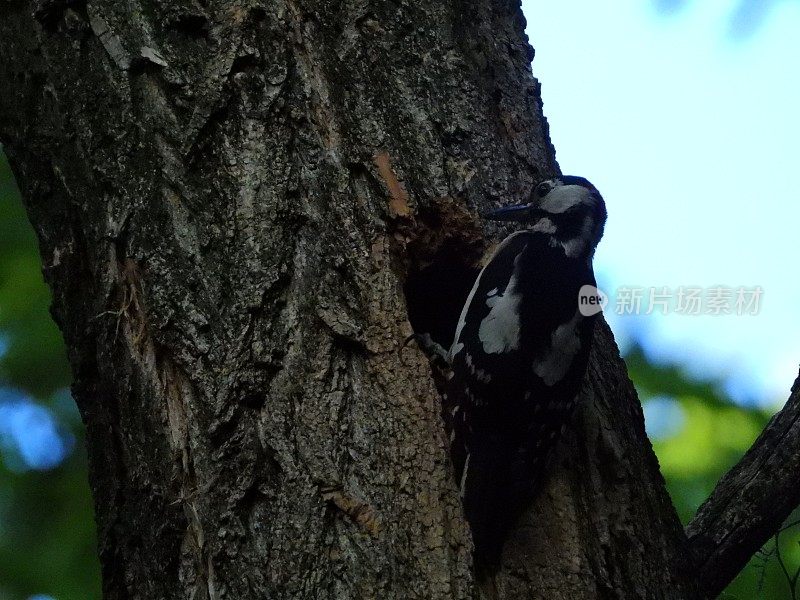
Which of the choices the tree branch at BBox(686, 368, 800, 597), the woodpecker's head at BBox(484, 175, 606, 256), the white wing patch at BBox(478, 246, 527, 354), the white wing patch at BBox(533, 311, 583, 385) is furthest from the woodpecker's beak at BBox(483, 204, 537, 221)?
the tree branch at BBox(686, 368, 800, 597)

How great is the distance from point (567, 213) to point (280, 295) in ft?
4.48

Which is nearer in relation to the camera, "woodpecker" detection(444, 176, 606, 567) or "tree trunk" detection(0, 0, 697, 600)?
"tree trunk" detection(0, 0, 697, 600)

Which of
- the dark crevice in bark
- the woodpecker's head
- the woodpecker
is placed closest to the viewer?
the woodpecker

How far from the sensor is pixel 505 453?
254 cm

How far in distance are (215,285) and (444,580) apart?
928 mm

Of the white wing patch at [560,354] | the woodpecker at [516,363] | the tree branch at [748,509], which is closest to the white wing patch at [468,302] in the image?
the woodpecker at [516,363]

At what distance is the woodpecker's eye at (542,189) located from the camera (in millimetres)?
2826

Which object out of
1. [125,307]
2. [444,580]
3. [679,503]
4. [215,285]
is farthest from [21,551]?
[679,503]

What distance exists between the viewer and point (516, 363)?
8.96 feet

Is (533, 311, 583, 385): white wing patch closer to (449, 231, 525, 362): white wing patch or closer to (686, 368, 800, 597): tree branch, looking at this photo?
(449, 231, 525, 362): white wing patch

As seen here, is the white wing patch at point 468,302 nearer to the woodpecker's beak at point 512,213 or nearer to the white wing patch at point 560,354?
the woodpecker's beak at point 512,213

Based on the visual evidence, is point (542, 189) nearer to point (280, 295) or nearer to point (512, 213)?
point (512, 213)

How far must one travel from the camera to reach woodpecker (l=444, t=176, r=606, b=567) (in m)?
2.34

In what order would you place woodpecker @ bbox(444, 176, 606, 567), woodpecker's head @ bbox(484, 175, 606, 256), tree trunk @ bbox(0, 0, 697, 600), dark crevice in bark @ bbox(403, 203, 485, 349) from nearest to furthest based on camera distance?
tree trunk @ bbox(0, 0, 697, 600) → woodpecker @ bbox(444, 176, 606, 567) → dark crevice in bark @ bbox(403, 203, 485, 349) → woodpecker's head @ bbox(484, 175, 606, 256)
